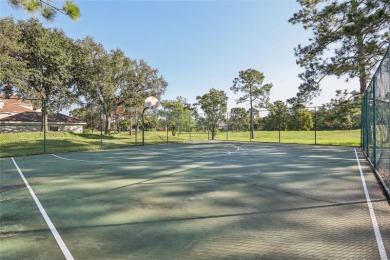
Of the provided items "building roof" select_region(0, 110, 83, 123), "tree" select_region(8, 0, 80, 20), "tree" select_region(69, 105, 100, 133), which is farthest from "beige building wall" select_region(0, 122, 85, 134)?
"tree" select_region(8, 0, 80, 20)

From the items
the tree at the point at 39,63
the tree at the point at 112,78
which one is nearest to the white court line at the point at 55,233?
the tree at the point at 39,63

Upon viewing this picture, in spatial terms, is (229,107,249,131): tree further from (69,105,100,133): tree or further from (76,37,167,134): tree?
(69,105,100,133): tree

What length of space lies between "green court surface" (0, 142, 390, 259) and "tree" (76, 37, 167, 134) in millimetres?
19459

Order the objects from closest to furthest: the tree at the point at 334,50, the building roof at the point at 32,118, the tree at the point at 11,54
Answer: the tree at the point at 334,50 → the tree at the point at 11,54 → the building roof at the point at 32,118

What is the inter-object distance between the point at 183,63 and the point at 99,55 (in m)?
8.24

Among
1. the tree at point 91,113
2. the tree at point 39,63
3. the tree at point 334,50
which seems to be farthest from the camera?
the tree at point 91,113

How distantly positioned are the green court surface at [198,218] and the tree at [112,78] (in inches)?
766

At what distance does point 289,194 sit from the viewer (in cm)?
383

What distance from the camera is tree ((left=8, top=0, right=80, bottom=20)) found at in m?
4.10

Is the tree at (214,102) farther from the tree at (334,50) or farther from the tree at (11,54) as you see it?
the tree at (11,54)

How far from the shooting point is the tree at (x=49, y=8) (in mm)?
4102

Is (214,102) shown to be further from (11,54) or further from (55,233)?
(55,233)

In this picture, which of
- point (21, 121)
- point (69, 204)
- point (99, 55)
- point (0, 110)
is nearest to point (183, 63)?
point (99, 55)

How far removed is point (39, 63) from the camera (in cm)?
1948
